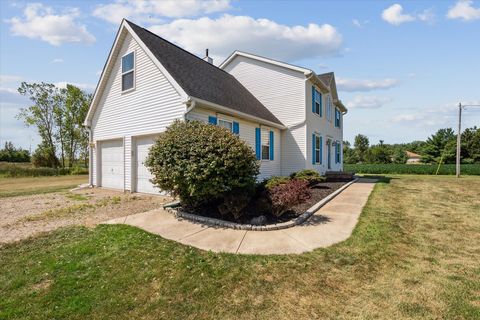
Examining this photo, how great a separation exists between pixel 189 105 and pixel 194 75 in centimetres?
284

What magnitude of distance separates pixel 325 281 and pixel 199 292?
1.76m

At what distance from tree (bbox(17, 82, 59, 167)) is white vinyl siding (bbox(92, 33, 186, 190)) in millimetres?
25066

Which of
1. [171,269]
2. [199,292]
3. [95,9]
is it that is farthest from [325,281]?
[95,9]

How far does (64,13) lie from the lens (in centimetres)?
835

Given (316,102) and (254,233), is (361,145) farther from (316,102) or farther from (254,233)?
(254,233)

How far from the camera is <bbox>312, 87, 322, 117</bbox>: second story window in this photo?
1512cm

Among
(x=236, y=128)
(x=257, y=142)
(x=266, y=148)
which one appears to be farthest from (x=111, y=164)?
(x=266, y=148)

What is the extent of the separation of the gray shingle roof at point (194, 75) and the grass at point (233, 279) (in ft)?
18.9

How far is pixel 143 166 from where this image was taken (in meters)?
10.7

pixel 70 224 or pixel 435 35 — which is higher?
pixel 435 35

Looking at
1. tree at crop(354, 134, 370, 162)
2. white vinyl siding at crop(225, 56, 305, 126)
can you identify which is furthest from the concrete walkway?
tree at crop(354, 134, 370, 162)

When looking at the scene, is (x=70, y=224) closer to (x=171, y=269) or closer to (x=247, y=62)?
(x=171, y=269)

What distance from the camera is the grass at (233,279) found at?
3117 millimetres

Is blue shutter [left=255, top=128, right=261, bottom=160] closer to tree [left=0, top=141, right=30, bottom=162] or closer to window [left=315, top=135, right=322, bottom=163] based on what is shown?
window [left=315, top=135, right=322, bottom=163]
